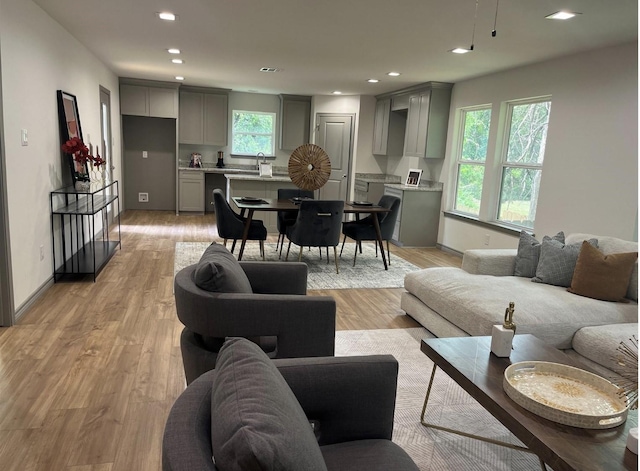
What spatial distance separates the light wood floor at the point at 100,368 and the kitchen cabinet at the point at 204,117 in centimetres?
435

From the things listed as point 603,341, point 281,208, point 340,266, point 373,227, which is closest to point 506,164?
point 373,227

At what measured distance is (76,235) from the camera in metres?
4.78

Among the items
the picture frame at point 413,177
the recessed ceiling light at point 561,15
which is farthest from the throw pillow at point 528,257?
the picture frame at point 413,177

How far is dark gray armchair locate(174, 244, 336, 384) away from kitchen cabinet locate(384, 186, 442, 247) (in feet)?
15.5

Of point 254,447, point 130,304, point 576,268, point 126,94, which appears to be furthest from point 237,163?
point 254,447

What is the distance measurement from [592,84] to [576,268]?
6.92 feet

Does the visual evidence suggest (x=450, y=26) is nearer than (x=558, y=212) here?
Yes

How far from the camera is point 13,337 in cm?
303

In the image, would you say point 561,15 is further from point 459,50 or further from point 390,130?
point 390,130

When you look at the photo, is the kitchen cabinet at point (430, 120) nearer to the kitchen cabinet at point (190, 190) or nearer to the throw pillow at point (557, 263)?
the throw pillow at point (557, 263)

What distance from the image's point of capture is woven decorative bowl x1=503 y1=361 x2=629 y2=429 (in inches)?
62.4

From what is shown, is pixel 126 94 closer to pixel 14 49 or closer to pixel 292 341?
pixel 14 49

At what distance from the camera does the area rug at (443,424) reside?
204 cm

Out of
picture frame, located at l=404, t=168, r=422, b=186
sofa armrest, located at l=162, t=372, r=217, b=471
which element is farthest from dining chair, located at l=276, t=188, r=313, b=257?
sofa armrest, located at l=162, t=372, r=217, b=471
